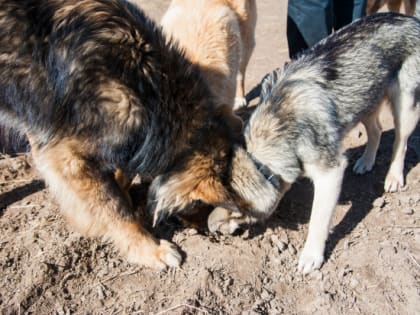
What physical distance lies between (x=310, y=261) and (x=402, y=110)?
1.57 metres

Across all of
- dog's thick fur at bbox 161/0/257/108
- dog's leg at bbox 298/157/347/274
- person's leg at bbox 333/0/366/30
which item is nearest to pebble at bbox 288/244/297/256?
dog's leg at bbox 298/157/347/274

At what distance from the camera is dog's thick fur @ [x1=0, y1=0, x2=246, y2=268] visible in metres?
2.73

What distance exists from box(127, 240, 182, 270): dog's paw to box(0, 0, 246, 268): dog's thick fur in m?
0.51

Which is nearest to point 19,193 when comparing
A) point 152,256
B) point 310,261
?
point 152,256

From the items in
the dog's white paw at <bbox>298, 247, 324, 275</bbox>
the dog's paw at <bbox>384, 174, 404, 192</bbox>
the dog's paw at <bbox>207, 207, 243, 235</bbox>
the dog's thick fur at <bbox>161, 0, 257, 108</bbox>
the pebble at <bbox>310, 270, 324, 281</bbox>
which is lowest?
the pebble at <bbox>310, 270, 324, 281</bbox>

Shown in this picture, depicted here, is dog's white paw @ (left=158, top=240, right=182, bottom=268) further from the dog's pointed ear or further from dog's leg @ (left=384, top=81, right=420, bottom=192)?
dog's leg @ (left=384, top=81, right=420, bottom=192)

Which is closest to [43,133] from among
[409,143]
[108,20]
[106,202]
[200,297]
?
[106,202]

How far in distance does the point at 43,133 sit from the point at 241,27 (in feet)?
10.1

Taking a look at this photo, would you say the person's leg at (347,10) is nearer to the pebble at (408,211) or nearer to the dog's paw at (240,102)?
the dog's paw at (240,102)

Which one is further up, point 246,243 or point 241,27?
point 241,27

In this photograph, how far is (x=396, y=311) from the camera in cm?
307

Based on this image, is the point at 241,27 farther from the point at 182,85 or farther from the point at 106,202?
the point at 106,202

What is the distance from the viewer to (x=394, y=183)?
4.04 metres

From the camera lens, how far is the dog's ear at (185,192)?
9.19 feet
